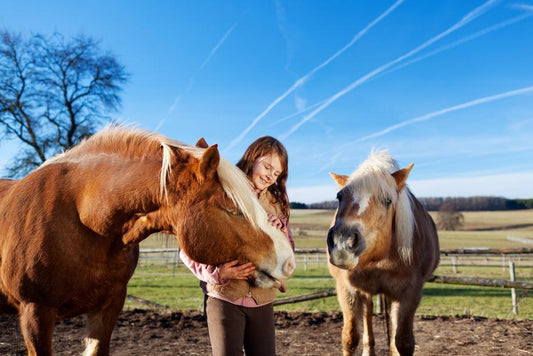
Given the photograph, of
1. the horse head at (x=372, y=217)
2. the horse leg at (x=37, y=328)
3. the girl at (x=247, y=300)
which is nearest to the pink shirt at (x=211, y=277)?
the girl at (x=247, y=300)

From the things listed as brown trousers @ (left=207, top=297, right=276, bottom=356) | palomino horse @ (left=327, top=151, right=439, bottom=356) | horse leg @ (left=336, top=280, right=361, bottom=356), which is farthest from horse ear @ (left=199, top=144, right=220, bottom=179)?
horse leg @ (left=336, top=280, right=361, bottom=356)

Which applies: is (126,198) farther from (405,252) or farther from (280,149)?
(405,252)

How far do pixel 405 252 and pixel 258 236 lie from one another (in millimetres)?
2344

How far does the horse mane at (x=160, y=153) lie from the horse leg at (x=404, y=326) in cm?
241

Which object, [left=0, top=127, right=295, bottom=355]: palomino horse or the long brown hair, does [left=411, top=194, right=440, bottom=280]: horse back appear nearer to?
the long brown hair

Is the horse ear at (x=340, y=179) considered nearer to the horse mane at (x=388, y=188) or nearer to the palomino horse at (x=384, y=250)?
the palomino horse at (x=384, y=250)

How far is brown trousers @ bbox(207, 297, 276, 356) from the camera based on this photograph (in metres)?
2.23

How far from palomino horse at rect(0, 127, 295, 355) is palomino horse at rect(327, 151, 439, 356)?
1569 millimetres

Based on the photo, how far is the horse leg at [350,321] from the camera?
3.78 meters

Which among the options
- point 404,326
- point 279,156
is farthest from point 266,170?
point 404,326

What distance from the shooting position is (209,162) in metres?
1.92

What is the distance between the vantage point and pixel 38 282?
7.44 feet

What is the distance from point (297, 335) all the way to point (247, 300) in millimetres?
3880

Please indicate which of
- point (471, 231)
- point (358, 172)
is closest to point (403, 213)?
point (358, 172)
